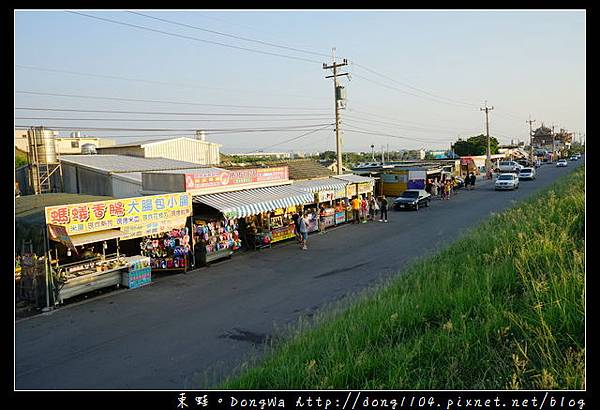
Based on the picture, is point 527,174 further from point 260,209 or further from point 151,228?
point 151,228

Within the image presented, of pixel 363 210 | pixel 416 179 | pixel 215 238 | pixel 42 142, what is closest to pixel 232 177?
pixel 215 238

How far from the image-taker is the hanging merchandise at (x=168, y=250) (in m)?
13.6

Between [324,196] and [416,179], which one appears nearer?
[324,196]

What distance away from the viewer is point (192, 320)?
959 centimetres

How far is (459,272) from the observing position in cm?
702

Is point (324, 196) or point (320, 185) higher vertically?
point (320, 185)

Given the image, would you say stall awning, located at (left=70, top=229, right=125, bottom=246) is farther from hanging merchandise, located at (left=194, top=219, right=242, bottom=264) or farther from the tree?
the tree

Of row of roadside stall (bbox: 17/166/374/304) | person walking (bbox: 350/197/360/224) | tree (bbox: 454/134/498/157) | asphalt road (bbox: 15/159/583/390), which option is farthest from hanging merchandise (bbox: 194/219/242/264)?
tree (bbox: 454/134/498/157)

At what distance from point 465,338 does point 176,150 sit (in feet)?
109

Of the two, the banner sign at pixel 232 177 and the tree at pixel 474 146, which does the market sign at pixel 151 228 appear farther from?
Result: the tree at pixel 474 146

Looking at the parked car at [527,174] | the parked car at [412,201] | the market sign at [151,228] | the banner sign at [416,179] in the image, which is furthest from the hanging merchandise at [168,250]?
the parked car at [527,174]

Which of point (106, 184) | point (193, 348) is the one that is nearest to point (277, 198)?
point (106, 184)

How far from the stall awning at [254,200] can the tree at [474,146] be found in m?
66.1
